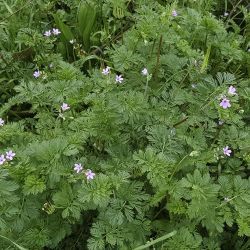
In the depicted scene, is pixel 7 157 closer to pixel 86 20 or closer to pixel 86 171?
pixel 86 171

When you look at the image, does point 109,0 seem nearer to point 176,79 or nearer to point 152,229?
point 176,79

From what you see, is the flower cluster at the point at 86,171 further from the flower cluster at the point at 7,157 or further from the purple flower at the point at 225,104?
the purple flower at the point at 225,104

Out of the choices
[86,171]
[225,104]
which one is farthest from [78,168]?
[225,104]

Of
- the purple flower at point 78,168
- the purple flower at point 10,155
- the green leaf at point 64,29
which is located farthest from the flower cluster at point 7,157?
the green leaf at point 64,29

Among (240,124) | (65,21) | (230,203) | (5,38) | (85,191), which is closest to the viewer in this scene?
(85,191)

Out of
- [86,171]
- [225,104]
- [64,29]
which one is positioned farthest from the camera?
[64,29]

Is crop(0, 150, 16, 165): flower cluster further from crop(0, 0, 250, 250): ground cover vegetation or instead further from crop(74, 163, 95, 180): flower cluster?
crop(74, 163, 95, 180): flower cluster

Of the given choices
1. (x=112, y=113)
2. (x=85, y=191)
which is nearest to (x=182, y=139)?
(x=112, y=113)

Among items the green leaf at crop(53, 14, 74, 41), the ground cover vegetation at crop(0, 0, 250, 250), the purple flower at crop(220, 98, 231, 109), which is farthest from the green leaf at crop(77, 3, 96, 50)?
the purple flower at crop(220, 98, 231, 109)
